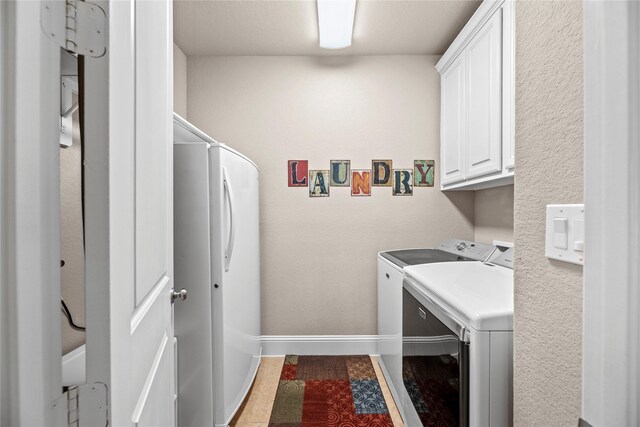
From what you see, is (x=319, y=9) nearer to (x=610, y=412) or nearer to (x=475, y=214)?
(x=475, y=214)

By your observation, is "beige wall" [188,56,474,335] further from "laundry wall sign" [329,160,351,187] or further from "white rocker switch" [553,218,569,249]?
"white rocker switch" [553,218,569,249]

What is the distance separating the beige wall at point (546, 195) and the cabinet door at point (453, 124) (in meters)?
1.57

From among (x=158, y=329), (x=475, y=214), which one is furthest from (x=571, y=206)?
(x=475, y=214)

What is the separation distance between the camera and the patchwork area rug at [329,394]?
188 cm

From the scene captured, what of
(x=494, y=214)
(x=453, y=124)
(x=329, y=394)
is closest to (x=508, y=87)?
(x=453, y=124)

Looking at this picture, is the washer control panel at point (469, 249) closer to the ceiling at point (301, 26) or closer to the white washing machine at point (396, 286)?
the white washing machine at point (396, 286)

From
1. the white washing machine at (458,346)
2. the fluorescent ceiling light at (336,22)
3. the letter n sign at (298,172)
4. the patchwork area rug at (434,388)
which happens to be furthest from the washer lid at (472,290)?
the fluorescent ceiling light at (336,22)

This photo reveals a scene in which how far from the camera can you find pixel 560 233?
607 millimetres

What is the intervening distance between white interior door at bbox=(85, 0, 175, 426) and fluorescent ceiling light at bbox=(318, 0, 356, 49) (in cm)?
135

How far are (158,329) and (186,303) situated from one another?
79 cm

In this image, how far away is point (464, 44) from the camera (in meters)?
2.13

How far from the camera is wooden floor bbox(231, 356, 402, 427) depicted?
189 cm

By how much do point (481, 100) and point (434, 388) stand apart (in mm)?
1590

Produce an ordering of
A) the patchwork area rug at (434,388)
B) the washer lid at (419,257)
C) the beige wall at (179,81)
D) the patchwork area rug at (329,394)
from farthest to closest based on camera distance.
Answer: the beige wall at (179,81) < the washer lid at (419,257) < the patchwork area rug at (329,394) < the patchwork area rug at (434,388)
